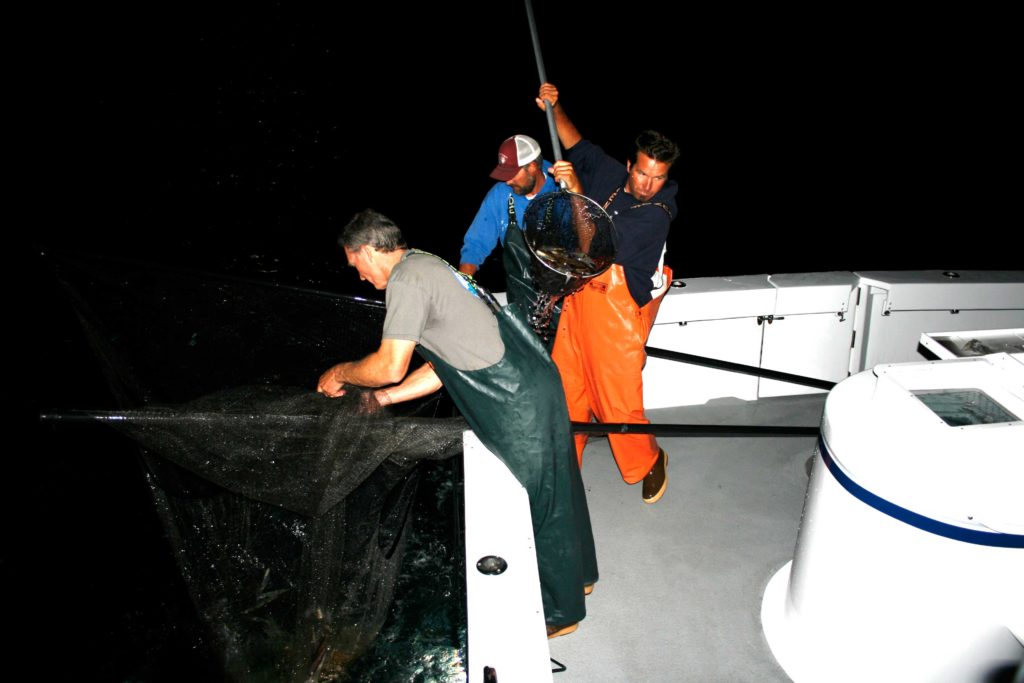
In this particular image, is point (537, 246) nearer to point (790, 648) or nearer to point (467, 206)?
point (790, 648)

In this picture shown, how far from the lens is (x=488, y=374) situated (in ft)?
7.07

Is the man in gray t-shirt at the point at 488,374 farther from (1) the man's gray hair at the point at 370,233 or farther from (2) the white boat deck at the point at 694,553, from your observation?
(2) the white boat deck at the point at 694,553

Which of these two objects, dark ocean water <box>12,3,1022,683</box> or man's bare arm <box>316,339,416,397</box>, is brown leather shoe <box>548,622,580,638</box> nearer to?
man's bare arm <box>316,339,416,397</box>

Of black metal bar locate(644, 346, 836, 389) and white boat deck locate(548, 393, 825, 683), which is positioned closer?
white boat deck locate(548, 393, 825, 683)

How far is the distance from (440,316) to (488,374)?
0.81ft

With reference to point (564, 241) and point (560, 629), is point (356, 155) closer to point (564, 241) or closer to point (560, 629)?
point (564, 241)

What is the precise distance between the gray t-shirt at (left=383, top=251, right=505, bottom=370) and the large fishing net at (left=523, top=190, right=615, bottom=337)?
57cm

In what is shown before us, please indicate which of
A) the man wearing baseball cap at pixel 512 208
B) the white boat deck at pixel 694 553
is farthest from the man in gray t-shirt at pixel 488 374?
the man wearing baseball cap at pixel 512 208

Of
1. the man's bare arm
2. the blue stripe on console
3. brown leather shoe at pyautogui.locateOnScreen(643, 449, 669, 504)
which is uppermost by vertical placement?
the man's bare arm

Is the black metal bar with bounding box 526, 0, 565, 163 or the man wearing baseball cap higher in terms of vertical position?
the black metal bar with bounding box 526, 0, 565, 163

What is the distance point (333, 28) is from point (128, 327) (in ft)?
48.2

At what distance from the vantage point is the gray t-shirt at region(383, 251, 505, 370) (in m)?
2.11

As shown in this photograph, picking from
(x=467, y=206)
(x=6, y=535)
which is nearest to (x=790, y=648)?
(x=6, y=535)

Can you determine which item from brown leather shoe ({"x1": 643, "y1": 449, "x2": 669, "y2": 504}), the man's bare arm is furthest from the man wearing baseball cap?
brown leather shoe ({"x1": 643, "y1": 449, "x2": 669, "y2": 504})
